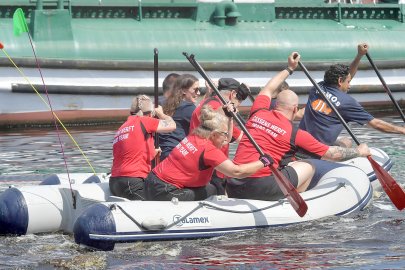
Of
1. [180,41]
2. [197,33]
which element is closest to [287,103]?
[180,41]

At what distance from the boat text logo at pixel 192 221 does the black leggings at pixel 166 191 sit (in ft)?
1.31

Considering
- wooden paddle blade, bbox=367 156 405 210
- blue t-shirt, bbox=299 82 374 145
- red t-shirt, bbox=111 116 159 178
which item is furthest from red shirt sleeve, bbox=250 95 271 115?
blue t-shirt, bbox=299 82 374 145

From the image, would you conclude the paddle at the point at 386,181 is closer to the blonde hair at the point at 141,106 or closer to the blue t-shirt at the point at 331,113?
the blue t-shirt at the point at 331,113

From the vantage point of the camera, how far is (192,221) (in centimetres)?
1029

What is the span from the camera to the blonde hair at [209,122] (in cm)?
1041

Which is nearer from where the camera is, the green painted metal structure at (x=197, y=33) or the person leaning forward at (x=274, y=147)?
the person leaning forward at (x=274, y=147)

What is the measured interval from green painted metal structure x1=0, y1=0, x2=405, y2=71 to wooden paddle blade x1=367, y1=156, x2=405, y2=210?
849 centimetres

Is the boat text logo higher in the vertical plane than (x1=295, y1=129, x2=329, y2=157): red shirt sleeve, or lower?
lower

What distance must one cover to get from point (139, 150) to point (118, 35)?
934 centimetres

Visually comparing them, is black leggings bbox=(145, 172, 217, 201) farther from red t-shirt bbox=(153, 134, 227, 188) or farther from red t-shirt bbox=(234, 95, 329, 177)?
red t-shirt bbox=(234, 95, 329, 177)

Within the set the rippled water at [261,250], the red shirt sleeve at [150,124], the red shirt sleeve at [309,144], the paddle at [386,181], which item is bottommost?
the rippled water at [261,250]

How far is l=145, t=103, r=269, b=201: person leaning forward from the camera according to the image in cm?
1041

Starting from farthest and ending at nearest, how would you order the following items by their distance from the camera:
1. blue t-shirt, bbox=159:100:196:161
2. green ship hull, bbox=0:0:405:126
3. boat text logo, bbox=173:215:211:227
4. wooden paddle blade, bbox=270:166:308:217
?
green ship hull, bbox=0:0:405:126 → blue t-shirt, bbox=159:100:196:161 → wooden paddle blade, bbox=270:166:308:217 → boat text logo, bbox=173:215:211:227

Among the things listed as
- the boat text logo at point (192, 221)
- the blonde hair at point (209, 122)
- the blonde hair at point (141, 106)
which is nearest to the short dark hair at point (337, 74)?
the blonde hair at point (141, 106)
